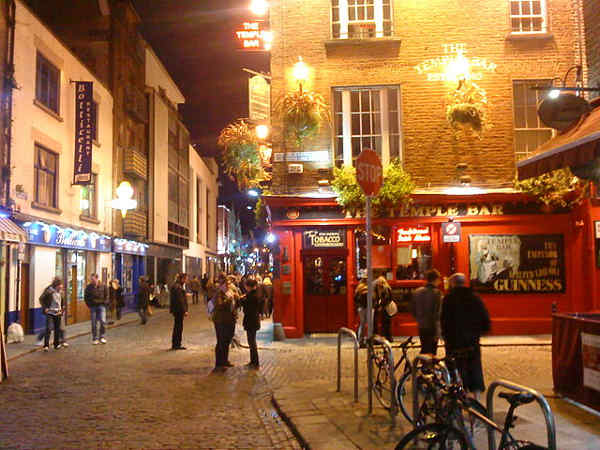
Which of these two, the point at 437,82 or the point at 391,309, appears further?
the point at 437,82

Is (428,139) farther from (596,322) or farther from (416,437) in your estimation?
(416,437)

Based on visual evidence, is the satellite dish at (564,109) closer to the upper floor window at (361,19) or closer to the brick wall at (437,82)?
the brick wall at (437,82)

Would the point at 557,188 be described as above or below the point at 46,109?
below

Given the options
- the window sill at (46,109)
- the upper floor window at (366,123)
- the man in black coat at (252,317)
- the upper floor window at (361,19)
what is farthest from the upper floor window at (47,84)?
the man in black coat at (252,317)

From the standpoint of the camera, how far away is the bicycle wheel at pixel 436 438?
4.45 metres

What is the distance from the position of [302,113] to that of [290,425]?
984cm

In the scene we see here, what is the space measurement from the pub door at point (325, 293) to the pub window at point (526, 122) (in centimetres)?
581

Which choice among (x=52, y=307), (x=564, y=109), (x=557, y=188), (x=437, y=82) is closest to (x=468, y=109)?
(x=437, y=82)

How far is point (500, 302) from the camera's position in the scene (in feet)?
54.0

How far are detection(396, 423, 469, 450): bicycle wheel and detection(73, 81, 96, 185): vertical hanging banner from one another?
20.5 metres

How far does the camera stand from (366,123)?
56.2 feet

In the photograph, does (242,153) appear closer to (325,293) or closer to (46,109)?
(325,293)

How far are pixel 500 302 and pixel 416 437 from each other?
1284cm

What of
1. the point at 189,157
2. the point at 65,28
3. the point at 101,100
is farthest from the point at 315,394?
the point at 189,157
